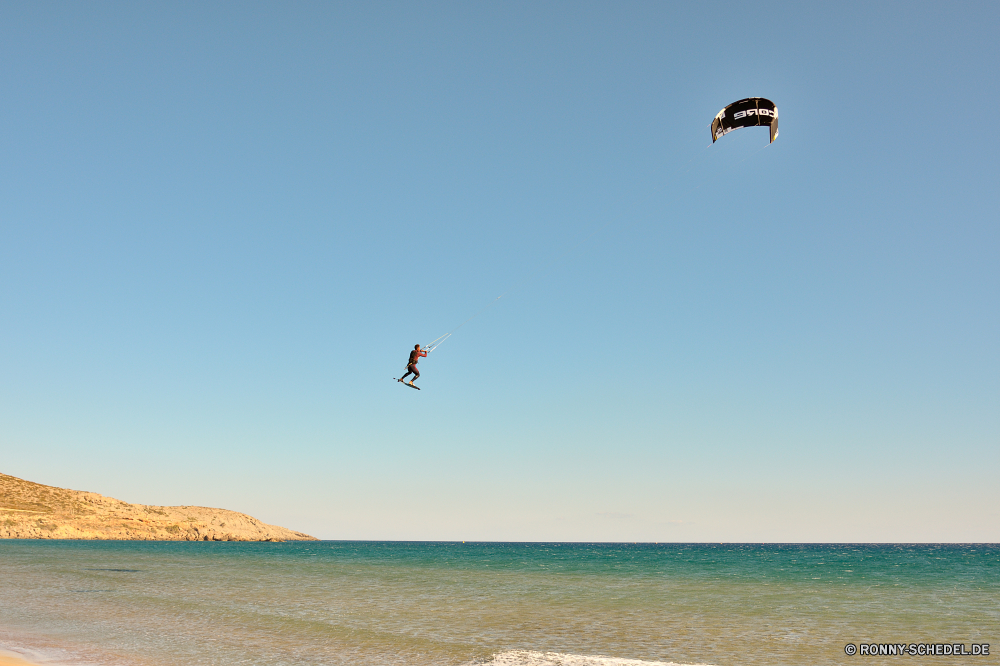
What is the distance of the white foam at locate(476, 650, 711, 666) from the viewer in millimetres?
14641

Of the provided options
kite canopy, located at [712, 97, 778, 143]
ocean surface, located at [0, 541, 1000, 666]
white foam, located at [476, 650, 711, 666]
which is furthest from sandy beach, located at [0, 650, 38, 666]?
kite canopy, located at [712, 97, 778, 143]

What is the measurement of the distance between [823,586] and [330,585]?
104 ft

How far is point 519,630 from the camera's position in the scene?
20.5 metres

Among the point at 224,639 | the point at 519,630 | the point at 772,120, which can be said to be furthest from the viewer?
the point at 772,120

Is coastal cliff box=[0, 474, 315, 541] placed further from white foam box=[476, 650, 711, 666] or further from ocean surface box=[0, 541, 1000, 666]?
white foam box=[476, 650, 711, 666]

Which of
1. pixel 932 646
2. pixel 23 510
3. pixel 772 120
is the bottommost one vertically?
pixel 23 510

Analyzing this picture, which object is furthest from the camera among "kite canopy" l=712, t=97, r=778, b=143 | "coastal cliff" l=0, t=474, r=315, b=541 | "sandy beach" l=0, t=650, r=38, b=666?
"coastal cliff" l=0, t=474, r=315, b=541

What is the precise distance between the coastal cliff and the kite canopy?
465 ft

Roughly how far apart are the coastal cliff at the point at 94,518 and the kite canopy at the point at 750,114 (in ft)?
465

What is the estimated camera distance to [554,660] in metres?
15.1

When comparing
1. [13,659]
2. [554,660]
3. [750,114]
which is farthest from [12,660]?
[750,114]

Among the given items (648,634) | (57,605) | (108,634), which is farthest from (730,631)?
(57,605)

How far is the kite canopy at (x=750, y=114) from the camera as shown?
2381cm

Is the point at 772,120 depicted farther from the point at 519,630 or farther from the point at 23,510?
the point at 23,510
